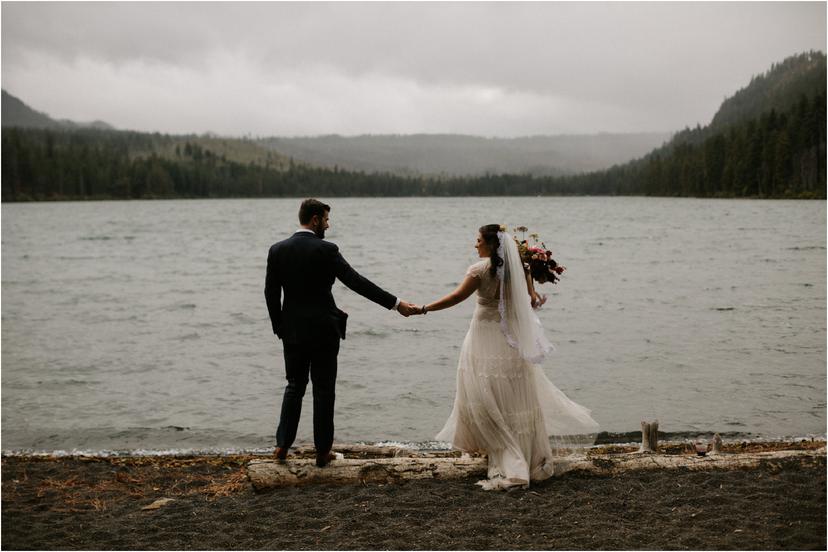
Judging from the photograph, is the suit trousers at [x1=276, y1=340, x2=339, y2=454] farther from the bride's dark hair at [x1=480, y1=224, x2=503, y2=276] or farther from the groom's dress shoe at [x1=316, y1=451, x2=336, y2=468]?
the bride's dark hair at [x1=480, y1=224, x2=503, y2=276]

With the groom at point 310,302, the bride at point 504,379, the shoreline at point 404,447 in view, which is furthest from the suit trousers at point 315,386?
the shoreline at point 404,447

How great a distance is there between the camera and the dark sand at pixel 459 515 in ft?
24.1

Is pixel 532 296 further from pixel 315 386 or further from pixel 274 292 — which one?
pixel 274 292

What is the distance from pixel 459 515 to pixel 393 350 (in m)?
15.4

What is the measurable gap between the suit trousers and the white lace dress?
5.15ft

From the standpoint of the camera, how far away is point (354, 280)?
873 centimetres

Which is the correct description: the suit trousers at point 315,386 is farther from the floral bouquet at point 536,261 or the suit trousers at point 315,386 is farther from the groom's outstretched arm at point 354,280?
the floral bouquet at point 536,261

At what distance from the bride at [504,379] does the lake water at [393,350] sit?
5688 millimetres

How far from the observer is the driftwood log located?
9.20m

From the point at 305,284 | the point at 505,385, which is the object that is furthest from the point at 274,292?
the point at 505,385

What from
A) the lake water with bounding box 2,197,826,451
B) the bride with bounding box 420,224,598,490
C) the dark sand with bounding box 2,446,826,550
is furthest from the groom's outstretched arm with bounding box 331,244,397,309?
the lake water with bounding box 2,197,826,451

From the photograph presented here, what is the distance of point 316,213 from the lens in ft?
28.5

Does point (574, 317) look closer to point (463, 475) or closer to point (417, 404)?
point (417, 404)

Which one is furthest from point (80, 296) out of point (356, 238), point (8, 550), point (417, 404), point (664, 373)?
point (356, 238)
